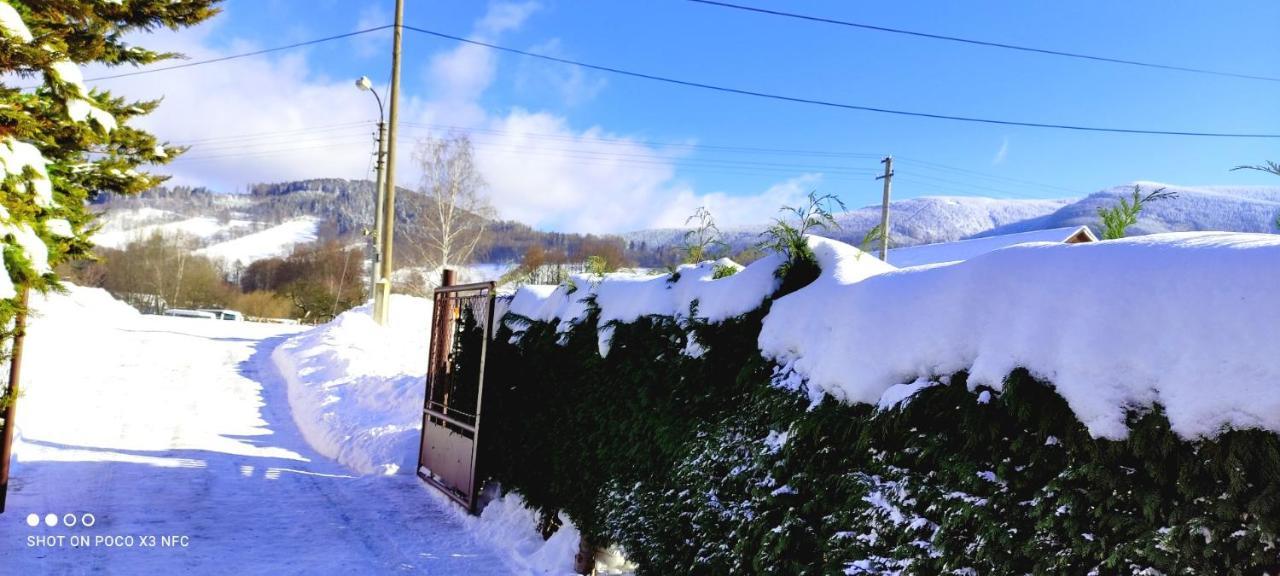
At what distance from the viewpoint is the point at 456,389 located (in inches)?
300

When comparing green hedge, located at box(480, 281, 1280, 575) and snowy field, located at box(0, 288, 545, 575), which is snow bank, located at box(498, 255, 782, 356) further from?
snowy field, located at box(0, 288, 545, 575)

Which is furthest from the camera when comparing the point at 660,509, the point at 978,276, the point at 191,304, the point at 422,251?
the point at 191,304

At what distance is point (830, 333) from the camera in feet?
10.3

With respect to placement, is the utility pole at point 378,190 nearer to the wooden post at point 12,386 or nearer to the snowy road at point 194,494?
the snowy road at point 194,494

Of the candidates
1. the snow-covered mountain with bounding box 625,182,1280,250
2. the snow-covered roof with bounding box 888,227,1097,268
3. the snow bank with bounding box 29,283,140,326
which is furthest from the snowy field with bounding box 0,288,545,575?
the snow-covered roof with bounding box 888,227,1097,268

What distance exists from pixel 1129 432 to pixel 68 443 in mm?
10523

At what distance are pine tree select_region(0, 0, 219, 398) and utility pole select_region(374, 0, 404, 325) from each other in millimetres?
9010

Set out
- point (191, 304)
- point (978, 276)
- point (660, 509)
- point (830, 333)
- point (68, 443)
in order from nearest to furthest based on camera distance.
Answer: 1. point (978, 276)
2. point (830, 333)
3. point (660, 509)
4. point (68, 443)
5. point (191, 304)

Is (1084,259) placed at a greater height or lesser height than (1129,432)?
greater

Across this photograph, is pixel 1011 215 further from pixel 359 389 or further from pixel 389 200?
pixel 359 389

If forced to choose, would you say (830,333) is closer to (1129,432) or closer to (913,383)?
(913,383)

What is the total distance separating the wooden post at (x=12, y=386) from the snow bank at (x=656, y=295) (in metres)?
3.70

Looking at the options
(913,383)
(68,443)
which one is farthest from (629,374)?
(68,443)

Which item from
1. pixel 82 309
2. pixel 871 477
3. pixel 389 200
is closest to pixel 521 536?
pixel 871 477
